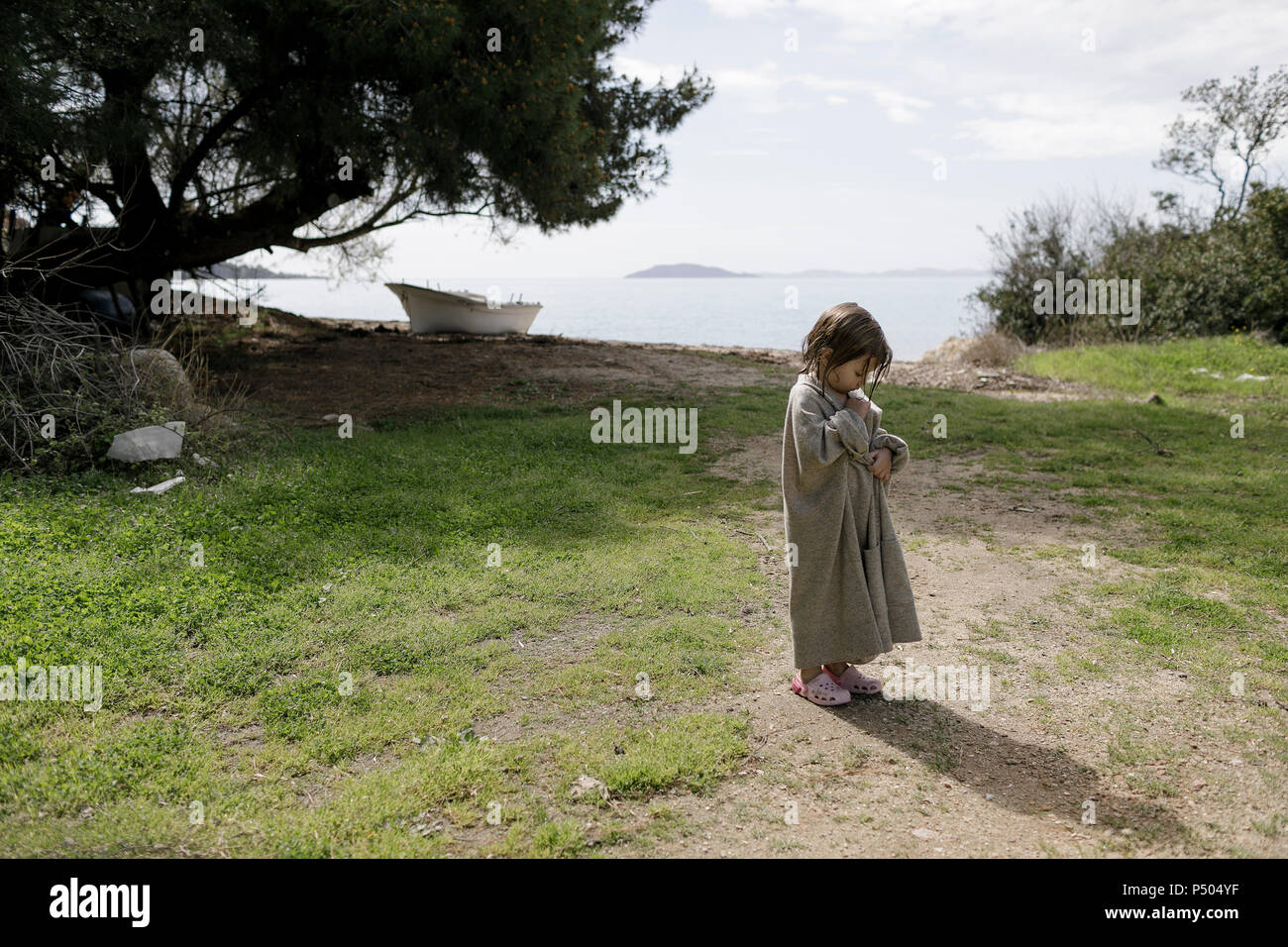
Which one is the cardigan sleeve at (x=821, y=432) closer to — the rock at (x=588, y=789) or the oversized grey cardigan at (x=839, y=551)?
the oversized grey cardigan at (x=839, y=551)

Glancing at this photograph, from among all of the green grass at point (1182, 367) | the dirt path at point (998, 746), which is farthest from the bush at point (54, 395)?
the green grass at point (1182, 367)

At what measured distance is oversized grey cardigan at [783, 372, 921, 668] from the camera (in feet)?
11.5

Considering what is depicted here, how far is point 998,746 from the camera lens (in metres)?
3.38

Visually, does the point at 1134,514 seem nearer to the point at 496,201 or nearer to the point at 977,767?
the point at 977,767

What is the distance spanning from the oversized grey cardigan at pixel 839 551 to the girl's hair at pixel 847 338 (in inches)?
6.3

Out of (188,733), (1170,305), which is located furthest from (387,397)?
(1170,305)

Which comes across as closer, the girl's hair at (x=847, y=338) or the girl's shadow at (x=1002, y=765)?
the girl's shadow at (x=1002, y=765)

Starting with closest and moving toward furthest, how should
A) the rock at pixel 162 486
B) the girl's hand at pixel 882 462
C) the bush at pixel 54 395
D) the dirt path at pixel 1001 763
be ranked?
the dirt path at pixel 1001 763 → the girl's hand at pixel 882 462 → the rock at pixel 162 486 → the bush at pixel 54 395

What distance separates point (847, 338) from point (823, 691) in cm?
148

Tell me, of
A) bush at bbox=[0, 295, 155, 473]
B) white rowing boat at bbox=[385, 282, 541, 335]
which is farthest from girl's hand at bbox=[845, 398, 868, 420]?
white rowing boat at bbox=[385, 282, 541, 335]

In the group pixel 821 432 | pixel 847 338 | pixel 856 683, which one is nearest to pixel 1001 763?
pixel 856 683

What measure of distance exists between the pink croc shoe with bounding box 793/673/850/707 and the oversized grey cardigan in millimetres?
171

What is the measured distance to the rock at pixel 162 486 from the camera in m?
6.07

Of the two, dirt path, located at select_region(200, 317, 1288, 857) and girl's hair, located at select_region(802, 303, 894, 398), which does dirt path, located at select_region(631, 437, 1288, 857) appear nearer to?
dirt path, located at select_region(200, 317, 1288, 857)
